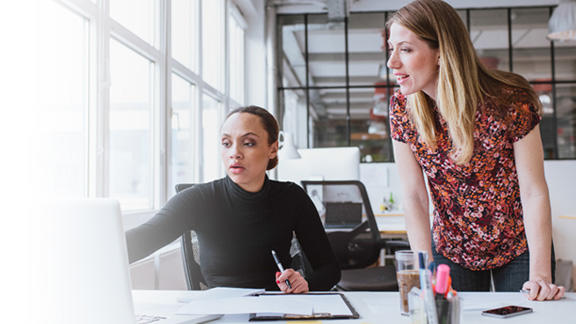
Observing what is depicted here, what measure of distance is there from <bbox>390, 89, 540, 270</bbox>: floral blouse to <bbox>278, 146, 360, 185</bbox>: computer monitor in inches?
69.1

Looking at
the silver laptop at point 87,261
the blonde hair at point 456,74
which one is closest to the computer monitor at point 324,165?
the blonde hair at point 456,74

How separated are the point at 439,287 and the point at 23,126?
178 cm

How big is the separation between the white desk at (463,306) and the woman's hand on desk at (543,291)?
2 cm

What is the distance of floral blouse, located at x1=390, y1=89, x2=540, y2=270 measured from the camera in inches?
48.9

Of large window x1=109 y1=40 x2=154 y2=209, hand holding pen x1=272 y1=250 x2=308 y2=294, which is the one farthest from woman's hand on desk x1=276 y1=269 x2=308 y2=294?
large window x1=109 y1=40 x2=154 y2=209

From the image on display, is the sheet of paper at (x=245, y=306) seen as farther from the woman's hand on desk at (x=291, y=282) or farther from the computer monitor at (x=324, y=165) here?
the computer monitor at (x=324, y=165)

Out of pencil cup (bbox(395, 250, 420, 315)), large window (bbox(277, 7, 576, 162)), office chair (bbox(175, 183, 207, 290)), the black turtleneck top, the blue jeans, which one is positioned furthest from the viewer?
large window (bbox(277, 7, 576, 162))

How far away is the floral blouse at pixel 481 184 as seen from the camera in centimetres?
124

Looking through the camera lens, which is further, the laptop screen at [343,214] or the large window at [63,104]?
the laptop screen at [343,214]

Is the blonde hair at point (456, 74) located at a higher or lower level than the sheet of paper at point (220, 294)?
higher

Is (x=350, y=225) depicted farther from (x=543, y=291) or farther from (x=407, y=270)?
(x=407, y=270)

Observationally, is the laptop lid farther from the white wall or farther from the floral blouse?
the white wall

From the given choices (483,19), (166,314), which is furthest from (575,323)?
(483,19)

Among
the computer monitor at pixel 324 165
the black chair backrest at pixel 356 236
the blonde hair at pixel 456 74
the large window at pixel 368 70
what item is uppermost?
the large window at pixel 368 70
